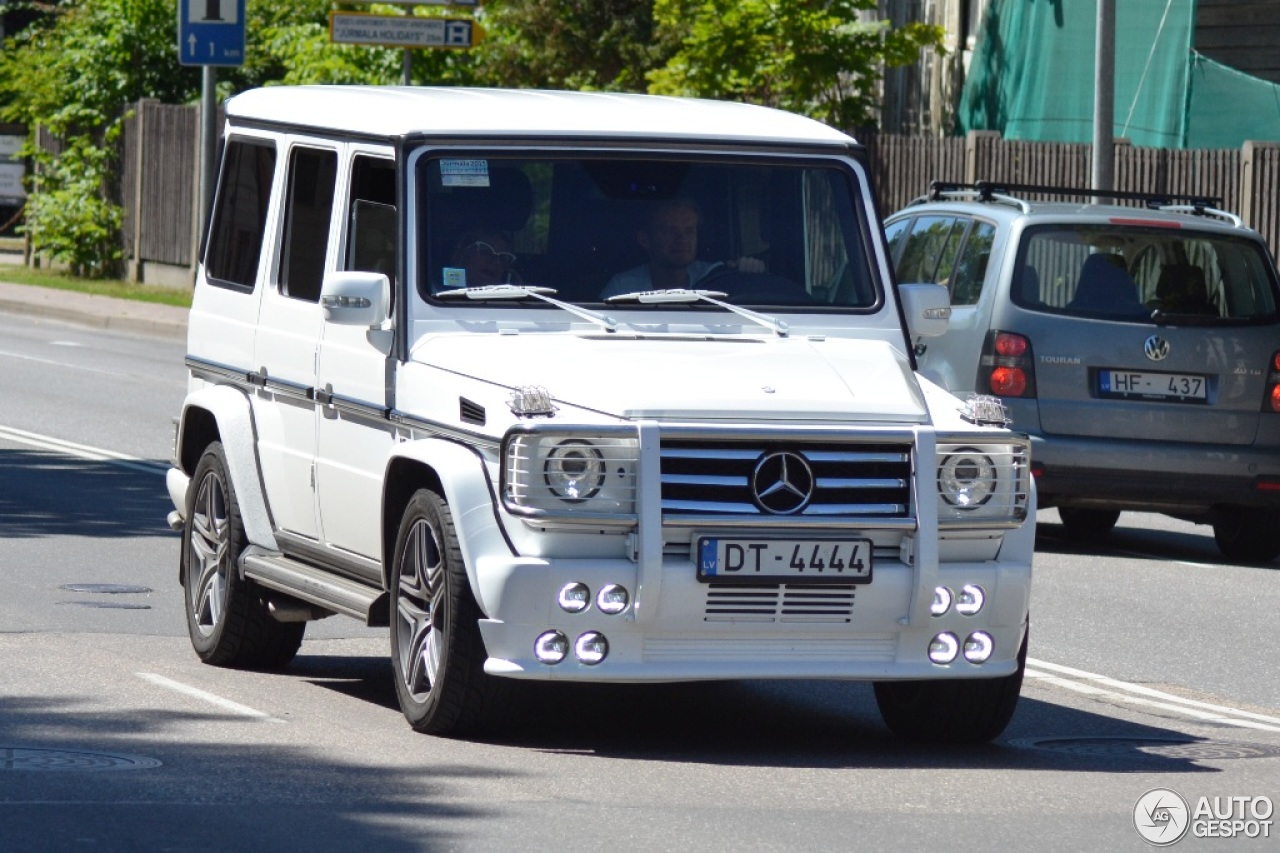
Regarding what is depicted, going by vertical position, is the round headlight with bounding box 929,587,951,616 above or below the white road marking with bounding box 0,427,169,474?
above

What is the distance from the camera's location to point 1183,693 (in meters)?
9.42

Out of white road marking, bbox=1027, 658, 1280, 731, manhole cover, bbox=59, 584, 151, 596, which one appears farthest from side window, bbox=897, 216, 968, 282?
manhole cover, bbox=59, 584, 151, 596

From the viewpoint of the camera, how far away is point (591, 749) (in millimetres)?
7719

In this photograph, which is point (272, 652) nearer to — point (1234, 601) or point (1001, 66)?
point (1234, 601)

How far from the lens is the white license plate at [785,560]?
7.25 metres

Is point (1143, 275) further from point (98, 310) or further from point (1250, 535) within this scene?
point (98, 310)

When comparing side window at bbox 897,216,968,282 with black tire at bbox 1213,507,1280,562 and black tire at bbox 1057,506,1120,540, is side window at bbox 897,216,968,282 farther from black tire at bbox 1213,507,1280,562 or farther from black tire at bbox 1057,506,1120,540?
black tire at bbox 1213,507,1280,562

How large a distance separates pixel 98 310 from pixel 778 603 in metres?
25.1

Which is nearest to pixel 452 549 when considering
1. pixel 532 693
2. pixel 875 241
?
pixel 532 693

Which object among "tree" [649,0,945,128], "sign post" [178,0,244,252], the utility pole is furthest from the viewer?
"tree" [649,0,945,128]

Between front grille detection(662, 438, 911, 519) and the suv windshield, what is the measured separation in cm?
121

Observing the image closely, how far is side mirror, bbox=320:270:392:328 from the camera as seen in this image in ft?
26.4

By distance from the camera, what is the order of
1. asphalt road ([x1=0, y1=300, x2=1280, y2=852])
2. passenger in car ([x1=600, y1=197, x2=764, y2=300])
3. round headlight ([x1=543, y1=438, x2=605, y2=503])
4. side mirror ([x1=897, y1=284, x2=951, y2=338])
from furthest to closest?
side mirror ([x1=897, y1=284, x2=951, y2=338]), passenger in car ([x1=600, y1=197, x2=764, y2=300]), round headlight ([x1=543, y1=438, x2=605, y2=503]), asphalt road ([x1=0, y1=300, x2=1280, y2=852])

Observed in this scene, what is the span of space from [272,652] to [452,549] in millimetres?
2119
